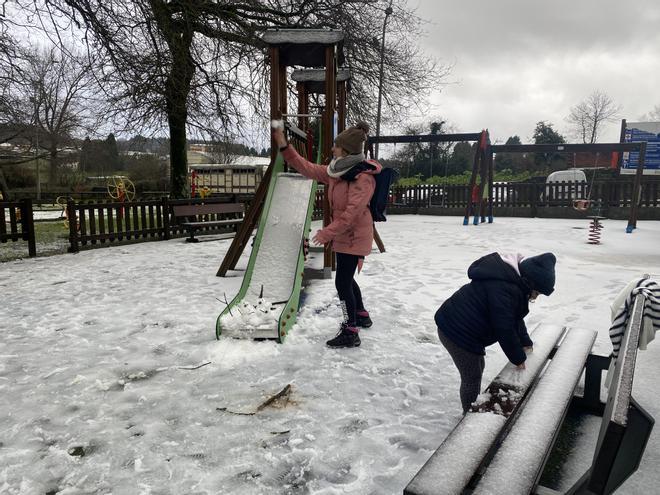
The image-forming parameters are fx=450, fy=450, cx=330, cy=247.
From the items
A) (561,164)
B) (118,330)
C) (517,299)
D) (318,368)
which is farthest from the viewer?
(561,164)

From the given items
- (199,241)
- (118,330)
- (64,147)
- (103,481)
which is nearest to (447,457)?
(103,481)

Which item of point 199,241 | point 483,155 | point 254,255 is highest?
point 483,155

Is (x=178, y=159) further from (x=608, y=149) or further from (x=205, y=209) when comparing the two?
(x=608, y=149)

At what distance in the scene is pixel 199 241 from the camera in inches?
431

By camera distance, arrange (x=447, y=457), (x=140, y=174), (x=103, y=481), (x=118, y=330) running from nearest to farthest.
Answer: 1. (x=447, y=457)
2. (x=103, y=481)
3. (x=118, y=330)
4. (x=140, y=174)

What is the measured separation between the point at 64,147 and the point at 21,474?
140 ft

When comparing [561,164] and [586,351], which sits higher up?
[561,164]

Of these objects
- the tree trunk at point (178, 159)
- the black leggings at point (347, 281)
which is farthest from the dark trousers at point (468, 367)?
the tree trunk at point (178, 159)

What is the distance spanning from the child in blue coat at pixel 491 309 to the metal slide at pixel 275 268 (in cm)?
183

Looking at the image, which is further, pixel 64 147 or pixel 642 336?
pixel 64 147

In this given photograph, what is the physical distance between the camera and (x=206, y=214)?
1159cm

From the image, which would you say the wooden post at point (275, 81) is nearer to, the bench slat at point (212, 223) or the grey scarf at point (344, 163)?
the grey scarf at point (344, 163)

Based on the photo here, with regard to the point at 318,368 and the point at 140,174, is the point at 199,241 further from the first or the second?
the point at 140,174

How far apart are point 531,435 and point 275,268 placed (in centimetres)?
337
